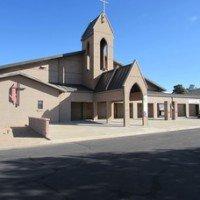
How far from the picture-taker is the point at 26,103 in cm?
3347

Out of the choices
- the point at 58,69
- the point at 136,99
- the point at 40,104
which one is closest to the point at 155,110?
the point at 136,99

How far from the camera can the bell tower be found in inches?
1548

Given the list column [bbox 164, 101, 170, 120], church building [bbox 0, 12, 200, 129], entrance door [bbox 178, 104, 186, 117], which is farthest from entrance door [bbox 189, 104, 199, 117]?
column [bbox 164, 101, 170, 120]

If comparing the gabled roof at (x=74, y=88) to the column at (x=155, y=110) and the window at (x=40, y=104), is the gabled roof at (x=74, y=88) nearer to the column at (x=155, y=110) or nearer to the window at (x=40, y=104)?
the window at (x=40, y=104)

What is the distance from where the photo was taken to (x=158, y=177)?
30.4 ft

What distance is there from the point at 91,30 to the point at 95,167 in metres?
30.7

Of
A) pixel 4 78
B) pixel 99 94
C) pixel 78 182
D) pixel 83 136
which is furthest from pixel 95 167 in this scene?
pixel 99 94

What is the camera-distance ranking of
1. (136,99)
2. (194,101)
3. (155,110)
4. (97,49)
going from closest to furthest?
(136,99)
(97,49)
(155,110)
(194,101)

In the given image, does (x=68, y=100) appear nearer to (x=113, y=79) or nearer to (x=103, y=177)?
(x=113, y=79)

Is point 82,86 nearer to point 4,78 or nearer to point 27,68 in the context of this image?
point 27,68

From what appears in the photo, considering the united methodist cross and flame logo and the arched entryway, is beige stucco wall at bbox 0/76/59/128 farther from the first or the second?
the arched entryway

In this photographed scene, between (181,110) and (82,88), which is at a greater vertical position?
(82,88)

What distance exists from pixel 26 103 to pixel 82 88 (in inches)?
326

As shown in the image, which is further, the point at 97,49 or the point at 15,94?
the point at 97,49
